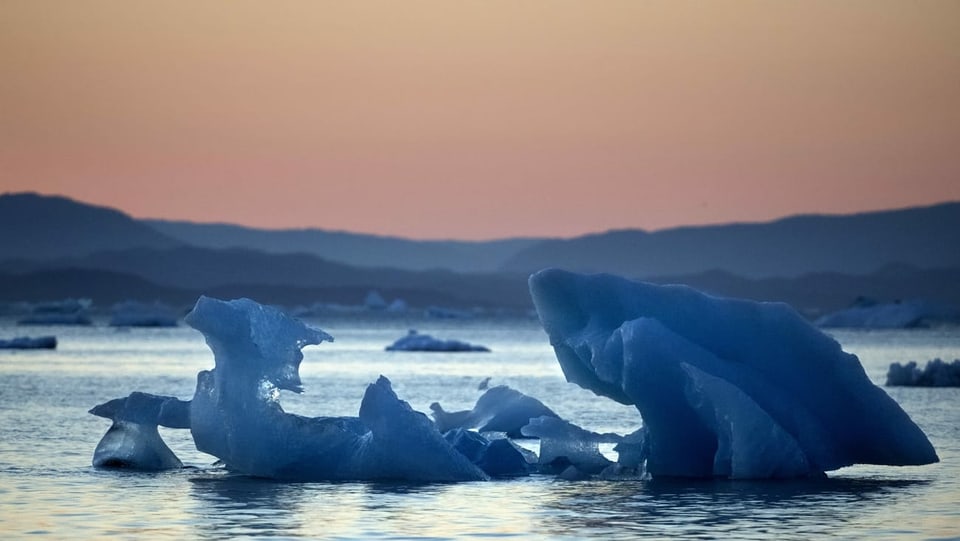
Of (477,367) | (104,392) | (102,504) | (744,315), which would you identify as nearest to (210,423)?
(102,504)

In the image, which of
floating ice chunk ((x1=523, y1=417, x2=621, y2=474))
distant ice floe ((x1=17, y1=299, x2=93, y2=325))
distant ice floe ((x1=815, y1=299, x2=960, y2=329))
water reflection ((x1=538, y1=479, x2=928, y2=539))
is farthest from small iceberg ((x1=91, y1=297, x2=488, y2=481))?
distant ice floe ((x1=17, y1=299, x2=93, y2=325))

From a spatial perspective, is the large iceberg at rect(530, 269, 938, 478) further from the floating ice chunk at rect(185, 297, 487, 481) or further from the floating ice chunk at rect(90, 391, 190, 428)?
the floating ice chunk at rect(90, 391, 190, 428)

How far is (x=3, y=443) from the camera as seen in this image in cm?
2391

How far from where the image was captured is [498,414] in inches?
978

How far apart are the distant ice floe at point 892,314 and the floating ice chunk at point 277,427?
8629 centimetres

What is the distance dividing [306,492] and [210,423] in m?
1.83

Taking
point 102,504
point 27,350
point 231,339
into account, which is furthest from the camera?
point 27,350

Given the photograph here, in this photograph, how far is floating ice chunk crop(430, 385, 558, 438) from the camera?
2467cm

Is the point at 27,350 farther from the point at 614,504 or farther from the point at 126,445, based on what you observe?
the point at 614,504

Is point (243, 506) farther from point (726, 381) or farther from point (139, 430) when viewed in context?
point (726, 381)

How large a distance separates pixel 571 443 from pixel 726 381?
2420 mm

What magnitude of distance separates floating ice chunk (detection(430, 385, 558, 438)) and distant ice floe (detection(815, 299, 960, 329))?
79.9 metres

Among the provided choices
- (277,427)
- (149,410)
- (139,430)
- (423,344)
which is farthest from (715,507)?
(423,344)

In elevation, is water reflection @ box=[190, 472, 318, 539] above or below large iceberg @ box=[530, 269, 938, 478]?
below
